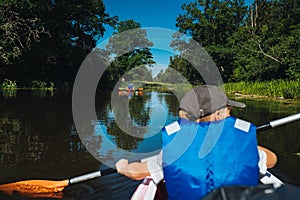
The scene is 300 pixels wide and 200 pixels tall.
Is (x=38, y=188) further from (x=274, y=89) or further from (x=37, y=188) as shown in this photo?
(x=274, y=89)

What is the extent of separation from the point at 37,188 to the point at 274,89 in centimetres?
2004

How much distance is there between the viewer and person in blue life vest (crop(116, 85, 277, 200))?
59.1 inches

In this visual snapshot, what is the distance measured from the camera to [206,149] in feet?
4.97

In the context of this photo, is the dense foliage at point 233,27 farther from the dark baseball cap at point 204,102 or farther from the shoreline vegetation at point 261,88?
the dark baseball cap at point 204,102

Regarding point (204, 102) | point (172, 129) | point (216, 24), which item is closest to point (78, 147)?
point (172, 129)

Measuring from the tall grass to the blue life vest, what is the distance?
1778 centimetres

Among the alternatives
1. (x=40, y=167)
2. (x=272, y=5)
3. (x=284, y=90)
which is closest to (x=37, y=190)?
(x=40, y=167)

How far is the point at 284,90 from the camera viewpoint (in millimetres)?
18656

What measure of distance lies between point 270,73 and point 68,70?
65.1 ft

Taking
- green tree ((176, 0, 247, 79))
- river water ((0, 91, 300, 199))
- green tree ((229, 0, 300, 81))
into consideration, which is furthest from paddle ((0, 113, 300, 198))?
green tree ((176, 0, 247, 79))

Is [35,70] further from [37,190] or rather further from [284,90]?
[37,190]

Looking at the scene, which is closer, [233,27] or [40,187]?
[40,187]

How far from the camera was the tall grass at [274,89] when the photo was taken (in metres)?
17.7

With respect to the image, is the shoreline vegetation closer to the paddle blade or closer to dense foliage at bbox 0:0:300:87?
dense foliage at bbox 0:0:300:87
